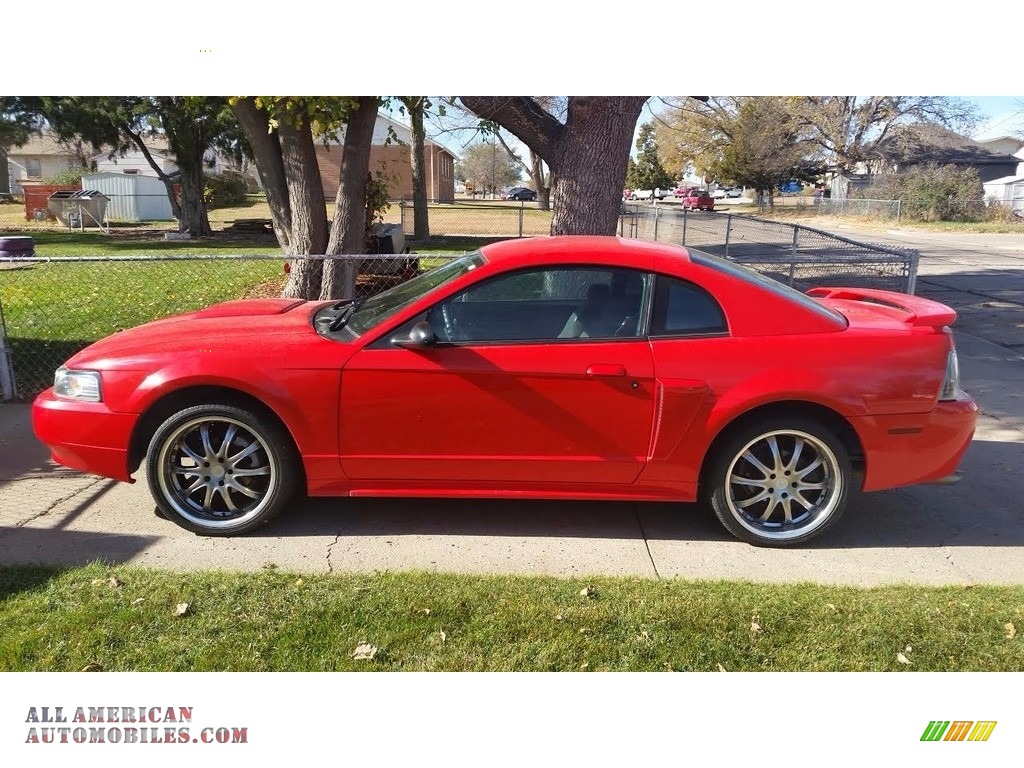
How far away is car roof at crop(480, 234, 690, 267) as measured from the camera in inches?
169

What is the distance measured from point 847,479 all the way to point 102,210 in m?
28.6

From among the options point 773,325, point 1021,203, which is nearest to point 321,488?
point 773,325

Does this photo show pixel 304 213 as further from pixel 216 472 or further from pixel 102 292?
pixel 216 472

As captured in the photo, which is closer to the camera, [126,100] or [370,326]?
[370,326]

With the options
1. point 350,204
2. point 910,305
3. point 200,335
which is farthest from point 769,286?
point 350,204

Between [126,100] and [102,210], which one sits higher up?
[126,100]

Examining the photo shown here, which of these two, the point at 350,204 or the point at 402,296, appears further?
the point at 350,204

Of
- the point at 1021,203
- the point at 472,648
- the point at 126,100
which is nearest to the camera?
the point at 472,648

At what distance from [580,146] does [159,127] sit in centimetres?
2250

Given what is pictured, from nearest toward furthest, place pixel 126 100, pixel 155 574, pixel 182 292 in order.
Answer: pixel 155 574 < pixel 182 292 < pixel 126 100

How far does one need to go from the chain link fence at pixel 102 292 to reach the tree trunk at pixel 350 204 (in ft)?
0.62

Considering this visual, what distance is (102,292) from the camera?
11516 millimetres

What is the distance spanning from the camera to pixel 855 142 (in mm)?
44344

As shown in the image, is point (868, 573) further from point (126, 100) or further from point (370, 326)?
point (126, 100)
